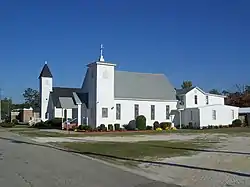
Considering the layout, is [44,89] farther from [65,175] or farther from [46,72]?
[65,175]

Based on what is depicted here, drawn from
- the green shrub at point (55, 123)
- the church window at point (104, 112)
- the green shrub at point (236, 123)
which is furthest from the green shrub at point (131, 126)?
the green shrub at point (236, 123)

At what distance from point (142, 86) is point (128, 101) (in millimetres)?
4738

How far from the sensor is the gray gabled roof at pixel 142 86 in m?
51.8

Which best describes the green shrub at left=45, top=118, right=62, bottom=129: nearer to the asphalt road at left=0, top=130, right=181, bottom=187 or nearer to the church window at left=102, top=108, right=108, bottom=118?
the church window at left=102, top=108, right=108, bottom=118

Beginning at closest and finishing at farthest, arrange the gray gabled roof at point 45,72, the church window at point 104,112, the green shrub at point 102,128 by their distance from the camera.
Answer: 1. the green shrub at point 102,128
2. the church window at point 104,112
3. the gray gabled roof at point 45,72

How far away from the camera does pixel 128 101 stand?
167ft

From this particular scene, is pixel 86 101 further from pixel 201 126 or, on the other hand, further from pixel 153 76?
pixel 201 126

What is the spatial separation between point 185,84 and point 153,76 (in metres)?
50.7

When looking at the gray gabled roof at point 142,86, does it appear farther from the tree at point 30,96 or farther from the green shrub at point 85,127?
the tree at point 30,96

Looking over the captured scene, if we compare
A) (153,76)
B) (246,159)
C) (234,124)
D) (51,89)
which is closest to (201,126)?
(234,124)

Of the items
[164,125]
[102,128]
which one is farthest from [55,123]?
[164,125]

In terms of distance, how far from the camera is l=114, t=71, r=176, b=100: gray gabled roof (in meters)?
51.8

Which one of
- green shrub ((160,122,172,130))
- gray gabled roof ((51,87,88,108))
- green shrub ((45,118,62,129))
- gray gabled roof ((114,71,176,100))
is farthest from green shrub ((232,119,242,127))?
green shrub ((45,118,62,129))

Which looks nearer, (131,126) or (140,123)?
(140,123)
